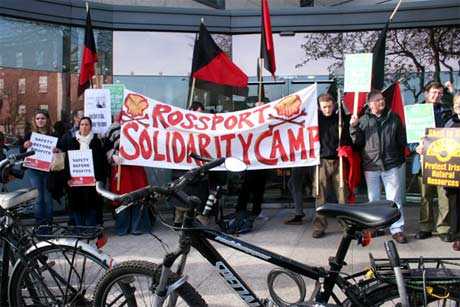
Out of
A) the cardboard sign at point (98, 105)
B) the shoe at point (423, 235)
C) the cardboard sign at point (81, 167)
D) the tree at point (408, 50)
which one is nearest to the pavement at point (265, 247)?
the shoe at point (423, 235)

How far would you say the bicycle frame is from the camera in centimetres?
290

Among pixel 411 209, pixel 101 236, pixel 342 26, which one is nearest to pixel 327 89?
pixel 342 26

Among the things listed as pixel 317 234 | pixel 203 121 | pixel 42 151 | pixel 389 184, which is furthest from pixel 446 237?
pixel 42 151

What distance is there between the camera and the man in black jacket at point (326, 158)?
22.6 feet

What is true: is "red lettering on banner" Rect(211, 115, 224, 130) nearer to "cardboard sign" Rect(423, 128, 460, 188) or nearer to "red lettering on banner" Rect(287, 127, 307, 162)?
"red lettering on banner" Rect(287, 127, 307, 162)

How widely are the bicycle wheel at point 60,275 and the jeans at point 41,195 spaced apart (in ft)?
12.3

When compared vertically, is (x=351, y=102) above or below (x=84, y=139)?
above

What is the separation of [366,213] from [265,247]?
3.77 m

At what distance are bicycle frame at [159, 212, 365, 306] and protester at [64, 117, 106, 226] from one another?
4.26 metres

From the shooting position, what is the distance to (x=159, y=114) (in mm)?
7109

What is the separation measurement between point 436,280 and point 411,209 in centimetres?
643

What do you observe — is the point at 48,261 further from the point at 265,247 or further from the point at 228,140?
the point at 228,140

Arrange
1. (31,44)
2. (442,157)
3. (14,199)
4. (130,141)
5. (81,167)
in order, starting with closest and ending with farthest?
(14,199) < (442,157) < (81,167) < (130,141) < (31,44)

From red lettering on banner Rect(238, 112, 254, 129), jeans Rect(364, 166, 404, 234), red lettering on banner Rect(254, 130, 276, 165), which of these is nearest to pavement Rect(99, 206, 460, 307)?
jeans Rect(364, 166, 404, 234)
